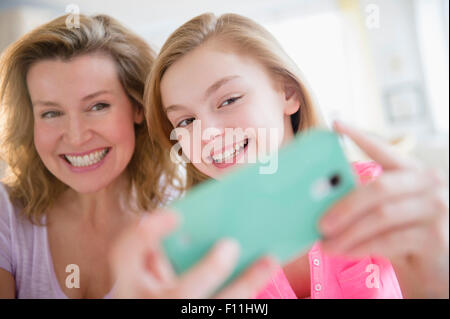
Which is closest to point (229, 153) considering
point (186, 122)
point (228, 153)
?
point (228, 153)

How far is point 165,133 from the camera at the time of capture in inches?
30.7

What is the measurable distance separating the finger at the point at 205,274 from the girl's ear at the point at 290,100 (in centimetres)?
44

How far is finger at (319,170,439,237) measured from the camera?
1.19 feet

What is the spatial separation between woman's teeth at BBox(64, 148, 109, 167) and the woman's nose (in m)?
0.04

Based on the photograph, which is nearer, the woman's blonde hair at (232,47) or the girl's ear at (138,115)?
the woman's blonde hair at (232,47)

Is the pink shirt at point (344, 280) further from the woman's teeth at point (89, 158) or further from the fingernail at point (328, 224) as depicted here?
the woman's teeth at point (89, 158)

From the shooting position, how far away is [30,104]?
0.83 metres

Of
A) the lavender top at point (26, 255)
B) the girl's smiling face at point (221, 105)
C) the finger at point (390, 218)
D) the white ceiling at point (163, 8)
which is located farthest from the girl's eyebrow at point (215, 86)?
the white ceiling at point (163, 8)

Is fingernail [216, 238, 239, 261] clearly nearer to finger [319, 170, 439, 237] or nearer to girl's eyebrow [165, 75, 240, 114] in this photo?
finger [319, 170, 439, 237]

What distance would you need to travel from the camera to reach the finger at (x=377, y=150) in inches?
15.6

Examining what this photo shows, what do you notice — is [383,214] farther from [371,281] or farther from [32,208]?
[32,208]

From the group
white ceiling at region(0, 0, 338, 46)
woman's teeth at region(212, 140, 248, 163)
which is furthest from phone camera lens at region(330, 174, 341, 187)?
white ceiling at region(0, 0, 338, 46)

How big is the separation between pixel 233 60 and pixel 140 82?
25cm
